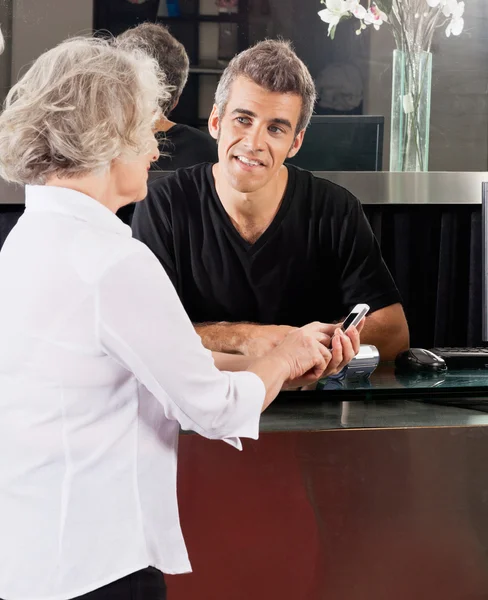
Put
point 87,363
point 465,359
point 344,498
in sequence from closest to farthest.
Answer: point 87,363 → point 344,498 → point 465,359

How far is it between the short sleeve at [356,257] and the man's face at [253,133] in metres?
0.25

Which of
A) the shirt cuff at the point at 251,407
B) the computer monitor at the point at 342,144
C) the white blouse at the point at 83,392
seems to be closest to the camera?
the white blouse at the point at 83,392

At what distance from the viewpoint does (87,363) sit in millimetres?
1062

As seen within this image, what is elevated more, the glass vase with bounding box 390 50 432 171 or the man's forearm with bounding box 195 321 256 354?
the glass vase with bounding box 390 50 432 171

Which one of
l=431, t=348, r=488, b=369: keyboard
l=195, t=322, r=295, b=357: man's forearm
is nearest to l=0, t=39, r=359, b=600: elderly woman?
l=431, t=348, r=488, b=369: keyboard

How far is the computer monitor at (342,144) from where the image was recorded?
2443 mm

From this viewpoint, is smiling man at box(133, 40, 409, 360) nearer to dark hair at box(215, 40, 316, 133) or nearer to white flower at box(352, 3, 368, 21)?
dark hair at box(215, 40, 316, 133)

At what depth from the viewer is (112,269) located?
103 centimetres

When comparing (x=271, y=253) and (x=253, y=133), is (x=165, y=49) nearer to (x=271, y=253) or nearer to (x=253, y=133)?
(x=253, y=133)

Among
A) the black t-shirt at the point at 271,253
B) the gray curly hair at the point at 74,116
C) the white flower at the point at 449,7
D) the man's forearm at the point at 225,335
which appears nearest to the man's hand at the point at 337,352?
the gray curly hair at the point at 74,116

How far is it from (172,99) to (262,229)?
0.47 metres

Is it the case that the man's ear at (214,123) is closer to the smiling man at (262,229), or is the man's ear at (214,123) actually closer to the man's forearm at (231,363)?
the smiling man at (262,229)

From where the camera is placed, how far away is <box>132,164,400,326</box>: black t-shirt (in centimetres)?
240

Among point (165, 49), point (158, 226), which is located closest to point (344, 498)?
point (158, 226)
